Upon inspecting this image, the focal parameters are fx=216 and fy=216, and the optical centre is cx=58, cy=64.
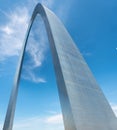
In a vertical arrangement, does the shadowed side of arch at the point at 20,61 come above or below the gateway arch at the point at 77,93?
above

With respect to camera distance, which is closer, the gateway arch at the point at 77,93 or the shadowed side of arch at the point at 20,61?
the gateway arch at the point at 77,93

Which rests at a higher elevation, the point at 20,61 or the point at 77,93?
the point at 20,61

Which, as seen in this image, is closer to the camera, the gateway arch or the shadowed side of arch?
the gateway arch

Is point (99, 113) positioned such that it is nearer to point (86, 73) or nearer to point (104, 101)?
point (104, 101)

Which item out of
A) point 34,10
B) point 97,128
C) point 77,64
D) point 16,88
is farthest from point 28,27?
point 97,128

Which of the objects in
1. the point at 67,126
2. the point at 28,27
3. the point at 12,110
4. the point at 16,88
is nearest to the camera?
the point at 67,126

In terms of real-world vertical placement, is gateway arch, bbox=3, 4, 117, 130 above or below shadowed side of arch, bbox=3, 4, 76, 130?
below

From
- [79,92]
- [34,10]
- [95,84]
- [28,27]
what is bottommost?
[79,92]

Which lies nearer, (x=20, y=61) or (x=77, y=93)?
(x=77, y=93)
